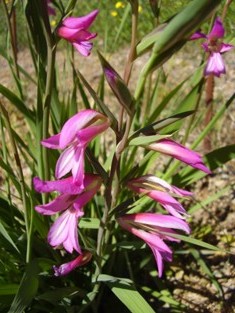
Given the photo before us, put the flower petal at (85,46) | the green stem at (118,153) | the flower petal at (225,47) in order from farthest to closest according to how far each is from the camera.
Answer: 1. the flower petal at (225,47)
2. the flower petal at (85,46)
3. the green stem at (118,153)

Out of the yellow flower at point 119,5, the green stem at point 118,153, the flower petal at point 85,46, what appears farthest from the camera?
the yellow flower at point 119,5

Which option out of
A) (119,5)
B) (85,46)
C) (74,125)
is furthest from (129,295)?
(119,5)

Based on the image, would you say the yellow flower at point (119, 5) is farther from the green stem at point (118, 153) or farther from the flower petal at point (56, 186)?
the flower petal at point (56, 186)

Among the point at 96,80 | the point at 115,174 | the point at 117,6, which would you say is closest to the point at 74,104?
the point at 115,174

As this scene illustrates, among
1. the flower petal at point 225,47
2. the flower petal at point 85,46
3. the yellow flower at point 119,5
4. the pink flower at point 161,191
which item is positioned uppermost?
the flower petal at point 85,46

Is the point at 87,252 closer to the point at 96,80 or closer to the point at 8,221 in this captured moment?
the point at 8,221

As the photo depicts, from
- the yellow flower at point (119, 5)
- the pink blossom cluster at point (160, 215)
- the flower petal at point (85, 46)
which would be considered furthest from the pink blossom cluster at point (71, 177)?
the yellow flower at point (119, 5)

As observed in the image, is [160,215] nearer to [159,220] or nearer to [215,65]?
[159,220]
